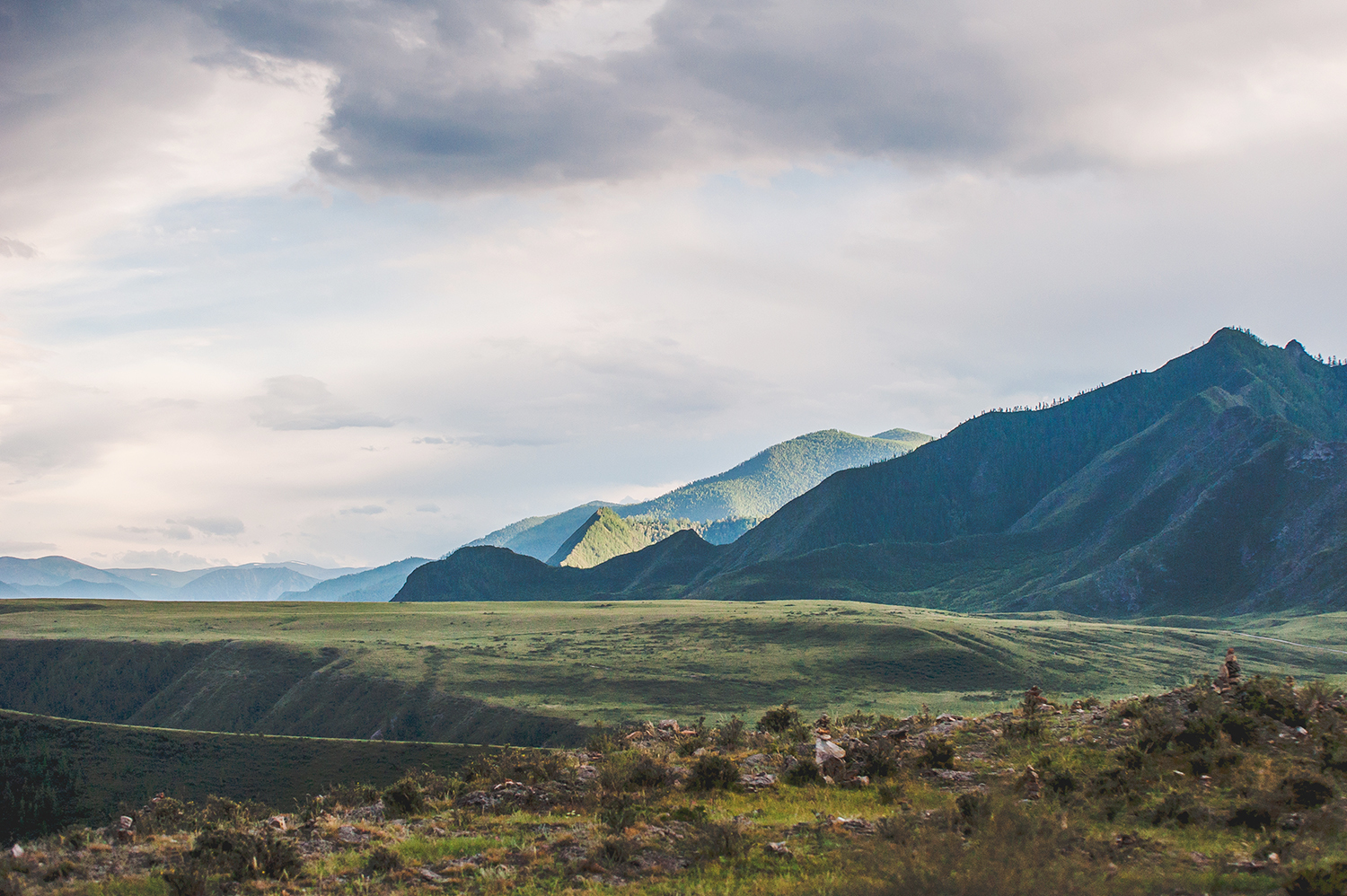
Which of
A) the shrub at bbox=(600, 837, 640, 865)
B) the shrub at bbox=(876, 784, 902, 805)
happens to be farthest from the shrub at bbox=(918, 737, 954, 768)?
the shrub at bbox=(600, 837, 640, 865)

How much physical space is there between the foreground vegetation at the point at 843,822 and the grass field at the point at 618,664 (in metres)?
40.6

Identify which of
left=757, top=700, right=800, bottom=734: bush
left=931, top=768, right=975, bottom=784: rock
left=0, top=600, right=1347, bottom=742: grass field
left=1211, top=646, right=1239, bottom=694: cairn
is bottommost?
left=0, top=600, right=1347, bottom=742: grass field

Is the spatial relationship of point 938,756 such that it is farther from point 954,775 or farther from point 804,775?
point 804,775

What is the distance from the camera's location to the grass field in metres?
71.5

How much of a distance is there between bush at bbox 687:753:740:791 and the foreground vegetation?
47 mm

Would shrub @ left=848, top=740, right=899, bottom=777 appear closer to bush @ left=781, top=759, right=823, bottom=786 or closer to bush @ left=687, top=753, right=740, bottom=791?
bush @ left=781, top=759, right=823, bottom=786

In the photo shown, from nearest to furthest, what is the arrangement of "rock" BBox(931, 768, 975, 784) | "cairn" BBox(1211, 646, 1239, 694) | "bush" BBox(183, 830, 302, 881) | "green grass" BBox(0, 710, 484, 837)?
"bush" BBox(183, 830, 302, 881) → "rock" BBox(931, 768, 975, 784) → "cairn" BBox(1211, 646, 1239, 694) → "green grass" BBox(0, 710, 484, 837)

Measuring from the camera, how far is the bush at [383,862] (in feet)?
48.6

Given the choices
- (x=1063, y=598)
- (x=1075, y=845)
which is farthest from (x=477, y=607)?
(x=1075, y=845)

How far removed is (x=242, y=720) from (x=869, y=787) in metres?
76.0

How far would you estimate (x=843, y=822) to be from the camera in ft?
52.5

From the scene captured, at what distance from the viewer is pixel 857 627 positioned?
319ft

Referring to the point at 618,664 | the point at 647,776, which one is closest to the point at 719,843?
the point at 647,776

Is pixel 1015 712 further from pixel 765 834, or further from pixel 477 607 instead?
pixel 477 607
